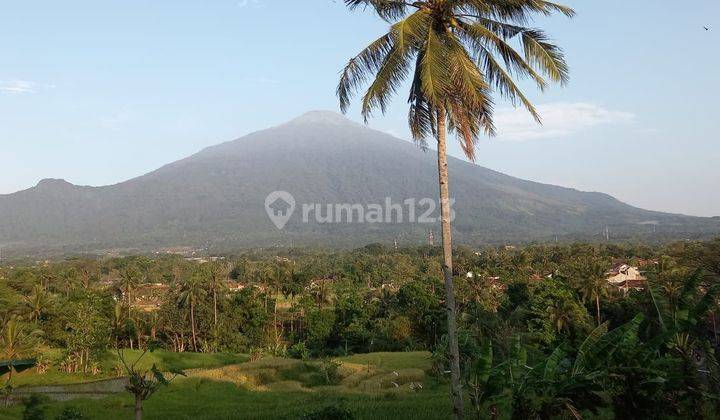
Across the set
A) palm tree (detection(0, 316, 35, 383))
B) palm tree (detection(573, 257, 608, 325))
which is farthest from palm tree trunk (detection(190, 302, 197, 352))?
palm tree (detection(573, 257, 608, 325))

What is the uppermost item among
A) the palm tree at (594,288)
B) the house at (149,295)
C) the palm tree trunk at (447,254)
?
the palm tree trunk at (447,254)

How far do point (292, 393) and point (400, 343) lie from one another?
61.8 ft

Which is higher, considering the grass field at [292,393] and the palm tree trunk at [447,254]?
the palm tree trunk at [447,254]

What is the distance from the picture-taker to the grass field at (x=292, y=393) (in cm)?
1881

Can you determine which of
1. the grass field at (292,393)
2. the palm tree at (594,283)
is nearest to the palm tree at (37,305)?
the grass field at (292,393)

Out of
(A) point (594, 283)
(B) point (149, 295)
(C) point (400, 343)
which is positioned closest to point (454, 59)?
(A) point (594, 283)

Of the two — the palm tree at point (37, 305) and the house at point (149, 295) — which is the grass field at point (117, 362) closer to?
the palm tree at point (37, 305)

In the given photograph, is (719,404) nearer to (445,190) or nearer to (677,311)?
(677,311)

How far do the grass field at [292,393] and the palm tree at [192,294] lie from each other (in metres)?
15.2

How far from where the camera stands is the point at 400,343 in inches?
1761

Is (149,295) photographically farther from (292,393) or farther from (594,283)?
(594,283)

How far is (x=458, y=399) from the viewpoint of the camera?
8.95 meters

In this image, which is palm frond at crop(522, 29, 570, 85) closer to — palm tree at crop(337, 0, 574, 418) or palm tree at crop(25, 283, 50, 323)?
palm tree at crop(337, 0, 574, 418)

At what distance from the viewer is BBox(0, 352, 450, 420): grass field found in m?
18.8
